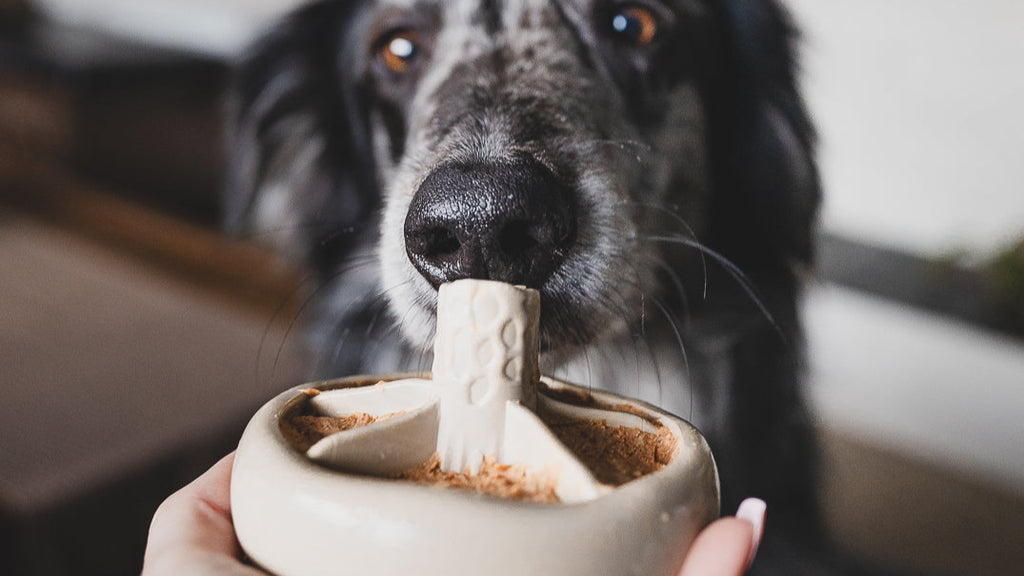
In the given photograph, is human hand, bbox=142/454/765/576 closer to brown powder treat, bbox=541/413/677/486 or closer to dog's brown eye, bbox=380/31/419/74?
brown powder treat, bbox=541/413/677/486

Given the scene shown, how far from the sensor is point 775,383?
1354 mm

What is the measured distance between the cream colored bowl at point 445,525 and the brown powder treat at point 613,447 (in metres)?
0.02

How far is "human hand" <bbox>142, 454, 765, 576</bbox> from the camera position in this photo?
1.27 feet

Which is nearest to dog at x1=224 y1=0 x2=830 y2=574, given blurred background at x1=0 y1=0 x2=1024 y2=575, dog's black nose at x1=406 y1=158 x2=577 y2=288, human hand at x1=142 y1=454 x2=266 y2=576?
dog's black nose at x1=406 y1=158 x2=577 y2=288

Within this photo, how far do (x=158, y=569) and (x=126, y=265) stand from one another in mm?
2102

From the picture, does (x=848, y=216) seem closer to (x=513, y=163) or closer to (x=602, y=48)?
(x=602, y=48)

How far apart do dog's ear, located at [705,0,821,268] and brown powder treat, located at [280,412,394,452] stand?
89cm

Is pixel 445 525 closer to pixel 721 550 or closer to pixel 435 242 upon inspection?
pixel 721 550

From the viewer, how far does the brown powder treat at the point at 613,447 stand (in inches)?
15.6

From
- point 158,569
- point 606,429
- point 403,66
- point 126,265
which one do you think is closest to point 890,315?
point 403,66

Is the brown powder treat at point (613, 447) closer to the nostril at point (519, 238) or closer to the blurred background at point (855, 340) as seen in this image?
the nostril at point (519, 238)

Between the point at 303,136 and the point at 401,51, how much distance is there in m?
0.40

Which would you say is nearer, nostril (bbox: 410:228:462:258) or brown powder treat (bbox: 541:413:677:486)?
brown powder treat (bbox: 541:413:677:486)

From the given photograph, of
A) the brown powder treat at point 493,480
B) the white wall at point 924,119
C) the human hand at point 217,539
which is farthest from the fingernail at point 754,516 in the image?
the white wall at point 924,119
